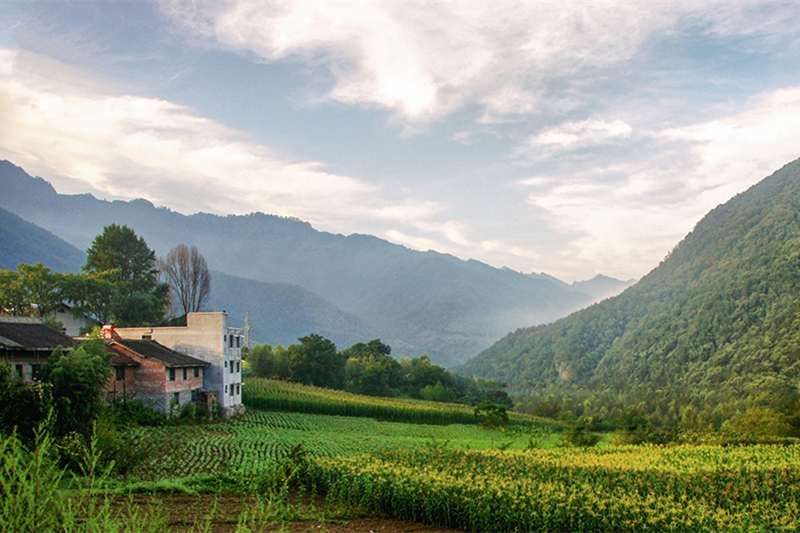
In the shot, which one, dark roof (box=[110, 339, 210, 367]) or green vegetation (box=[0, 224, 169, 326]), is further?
green vegetation (box=[0, 224, 169, 326])

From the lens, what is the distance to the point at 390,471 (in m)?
13.4

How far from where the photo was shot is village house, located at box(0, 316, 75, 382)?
22859 millimetres

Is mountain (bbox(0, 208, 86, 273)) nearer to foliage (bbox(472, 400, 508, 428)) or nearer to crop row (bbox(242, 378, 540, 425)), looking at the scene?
crop row (bbox(242, 378, 540, 425))

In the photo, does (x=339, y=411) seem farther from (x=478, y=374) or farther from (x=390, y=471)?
(x=478, y=374)

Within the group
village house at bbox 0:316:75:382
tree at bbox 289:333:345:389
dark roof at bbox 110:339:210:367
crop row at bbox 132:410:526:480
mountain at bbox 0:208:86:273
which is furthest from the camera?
mountain at bbox 0:208:86:273

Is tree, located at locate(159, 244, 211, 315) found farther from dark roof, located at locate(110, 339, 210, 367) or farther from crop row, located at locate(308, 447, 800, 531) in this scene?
crop row, located at locate(308, 447, 800, 531)

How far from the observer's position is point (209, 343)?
121 feet

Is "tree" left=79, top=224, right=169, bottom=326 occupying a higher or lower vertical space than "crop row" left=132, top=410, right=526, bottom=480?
higher

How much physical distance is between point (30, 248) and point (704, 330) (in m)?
132

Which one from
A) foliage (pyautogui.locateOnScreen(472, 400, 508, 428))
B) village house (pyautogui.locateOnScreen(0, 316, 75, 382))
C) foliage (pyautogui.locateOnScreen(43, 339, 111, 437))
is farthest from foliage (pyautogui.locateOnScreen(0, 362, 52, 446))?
foliage (pyautogui.locateOnScreen(472, 400, 508, 428))

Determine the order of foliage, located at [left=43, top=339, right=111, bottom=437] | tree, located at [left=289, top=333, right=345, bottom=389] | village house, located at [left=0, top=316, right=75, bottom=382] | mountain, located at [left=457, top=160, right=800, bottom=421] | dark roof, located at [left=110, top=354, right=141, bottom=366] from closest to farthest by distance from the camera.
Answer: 1. foliage, located at [left=43, top=339, right=111, bottom=437]
2. village house, located at [left=0, top=316, right=75, bottom=382]
3. dark roof, located at [left=110, top=354, right=141, bottom=366]
4. mountain, located at [left=457, top=160, right=800, bottom=421]
5. tree, located at [left=289, top=333, right=345, bottom=389]

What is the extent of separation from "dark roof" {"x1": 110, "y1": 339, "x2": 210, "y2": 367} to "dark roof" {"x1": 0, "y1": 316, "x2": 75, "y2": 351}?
422 cm

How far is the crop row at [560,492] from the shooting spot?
11055 mm

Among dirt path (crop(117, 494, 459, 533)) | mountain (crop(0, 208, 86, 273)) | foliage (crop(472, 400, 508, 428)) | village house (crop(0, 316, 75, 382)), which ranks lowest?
foliage (crop(472, 400, 508, 428))
